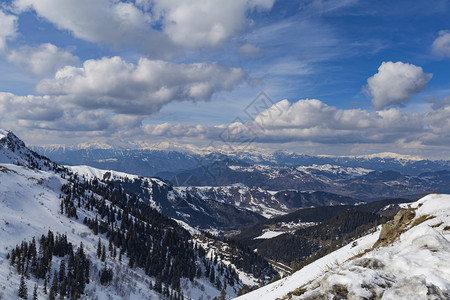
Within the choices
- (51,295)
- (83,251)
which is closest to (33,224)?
(83,251)

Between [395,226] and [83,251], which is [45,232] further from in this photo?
[395,226]

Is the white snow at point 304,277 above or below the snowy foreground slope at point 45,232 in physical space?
above

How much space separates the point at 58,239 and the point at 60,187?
322 feet

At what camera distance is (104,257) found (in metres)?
126

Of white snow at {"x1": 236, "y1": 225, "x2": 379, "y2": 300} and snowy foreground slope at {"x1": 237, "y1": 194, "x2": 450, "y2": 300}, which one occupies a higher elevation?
snowy foreground slope at {"x1": 237, "y1": 194, "x2": 450, "y2": 300}

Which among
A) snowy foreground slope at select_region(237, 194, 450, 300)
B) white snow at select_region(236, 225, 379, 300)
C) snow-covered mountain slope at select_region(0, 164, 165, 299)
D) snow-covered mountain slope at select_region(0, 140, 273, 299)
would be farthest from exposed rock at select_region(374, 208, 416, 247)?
snow-covered mountain slope at select_region(0, 140, 273, 299)

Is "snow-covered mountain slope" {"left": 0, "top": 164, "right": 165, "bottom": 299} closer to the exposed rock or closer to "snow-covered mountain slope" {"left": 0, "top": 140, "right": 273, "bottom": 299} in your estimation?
"snow-covered mountain slope" {"left": 0, "top": 140, "right": 273, "bottom": 299}

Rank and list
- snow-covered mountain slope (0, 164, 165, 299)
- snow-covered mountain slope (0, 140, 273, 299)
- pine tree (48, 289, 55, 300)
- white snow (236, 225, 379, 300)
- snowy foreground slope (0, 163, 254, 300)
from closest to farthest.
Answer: white snow (236, 225, 379, 300), pine tree (48, 289, 55, 300), snow-covered mountain slope (0, 164, 165, 299), snow-covered mountain slope (0, 140, 273, 299), snowy foreground slope (0, 163, 254, 300)

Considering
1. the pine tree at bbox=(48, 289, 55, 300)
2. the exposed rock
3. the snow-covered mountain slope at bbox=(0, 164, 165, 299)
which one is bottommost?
the pine tree at bbox=(48, 289, 55, 300)

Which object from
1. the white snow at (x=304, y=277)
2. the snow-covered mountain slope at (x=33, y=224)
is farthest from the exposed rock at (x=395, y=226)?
the snow-covered mountain slope at (x=33, y=224)

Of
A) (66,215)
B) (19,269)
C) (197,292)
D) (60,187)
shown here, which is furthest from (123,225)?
(19,269)

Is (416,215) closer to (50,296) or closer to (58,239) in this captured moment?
(50,296)

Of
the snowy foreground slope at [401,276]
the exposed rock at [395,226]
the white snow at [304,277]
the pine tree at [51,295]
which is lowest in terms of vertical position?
the pine tree at [51,295]

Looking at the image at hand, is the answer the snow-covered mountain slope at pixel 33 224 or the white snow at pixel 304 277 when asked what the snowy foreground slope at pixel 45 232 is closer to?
the snow-covered mountain slope at pixel 33 224
